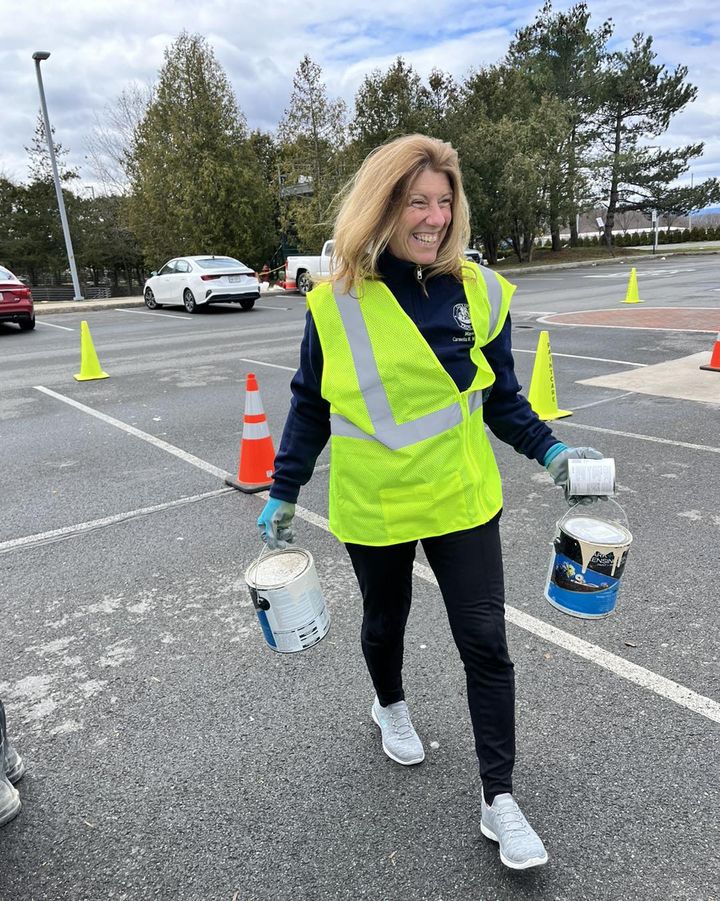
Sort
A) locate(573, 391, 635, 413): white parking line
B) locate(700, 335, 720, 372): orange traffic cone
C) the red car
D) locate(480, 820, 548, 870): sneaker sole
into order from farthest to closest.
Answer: the red car, locate(700, 335, 720, 372): orange traffic cone, locate(573, 391, 635, 413): white parking line, locate(480, 820, 548, 870): sneaker sole

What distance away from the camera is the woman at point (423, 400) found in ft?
6.40

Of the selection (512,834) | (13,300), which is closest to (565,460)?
(512,834)

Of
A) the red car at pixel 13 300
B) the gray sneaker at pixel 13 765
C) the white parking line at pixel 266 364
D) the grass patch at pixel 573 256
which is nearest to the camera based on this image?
the gray sneaker at pixel 13 765

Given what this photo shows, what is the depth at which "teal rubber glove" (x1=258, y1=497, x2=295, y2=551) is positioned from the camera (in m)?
2.21

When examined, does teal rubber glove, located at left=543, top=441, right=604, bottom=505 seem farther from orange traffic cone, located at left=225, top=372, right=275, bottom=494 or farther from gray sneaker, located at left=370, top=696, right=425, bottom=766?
orange traffic cone, located at left=225, top=372, right=275, bottom=494

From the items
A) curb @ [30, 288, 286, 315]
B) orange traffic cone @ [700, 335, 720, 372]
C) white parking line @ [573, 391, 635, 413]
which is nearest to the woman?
white parking line @ [573, 391, 635, 413]

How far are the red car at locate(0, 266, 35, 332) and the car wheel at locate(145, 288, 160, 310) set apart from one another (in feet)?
18.0

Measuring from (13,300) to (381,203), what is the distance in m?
15.9

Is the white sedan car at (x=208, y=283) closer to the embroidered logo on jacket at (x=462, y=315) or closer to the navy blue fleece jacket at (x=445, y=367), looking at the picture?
the navy blue fleece jacket at (x=445, y=367)

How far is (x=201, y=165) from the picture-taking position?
89.4ft

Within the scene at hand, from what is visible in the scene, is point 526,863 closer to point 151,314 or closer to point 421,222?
point 421,222

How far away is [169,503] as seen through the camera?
4.96 metres

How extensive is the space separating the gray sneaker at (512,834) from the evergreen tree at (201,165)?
27831mm

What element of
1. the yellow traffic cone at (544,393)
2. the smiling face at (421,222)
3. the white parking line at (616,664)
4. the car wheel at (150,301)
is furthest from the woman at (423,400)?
the car wheel at (150,301)
